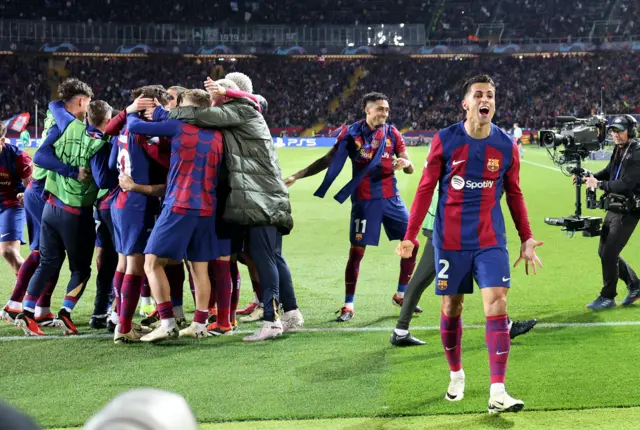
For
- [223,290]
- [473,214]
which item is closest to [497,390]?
[473,214]

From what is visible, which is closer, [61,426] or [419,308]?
[61,426]

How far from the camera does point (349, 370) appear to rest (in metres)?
6.24

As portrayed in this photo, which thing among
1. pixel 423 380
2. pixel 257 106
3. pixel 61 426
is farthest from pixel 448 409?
pixel 257 106

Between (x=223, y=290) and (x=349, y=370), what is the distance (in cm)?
169

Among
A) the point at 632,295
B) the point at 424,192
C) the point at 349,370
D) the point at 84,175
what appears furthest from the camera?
the point at 632,295

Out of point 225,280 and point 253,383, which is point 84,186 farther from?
point 253,383

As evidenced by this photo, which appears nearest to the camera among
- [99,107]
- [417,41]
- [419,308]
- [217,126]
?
[217,126]

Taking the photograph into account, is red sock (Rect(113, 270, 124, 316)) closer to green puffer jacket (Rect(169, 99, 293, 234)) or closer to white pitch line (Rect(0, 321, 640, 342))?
white pitch line (Rect(0, 321, 640, 342))

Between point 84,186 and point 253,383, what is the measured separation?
2902 millimetres

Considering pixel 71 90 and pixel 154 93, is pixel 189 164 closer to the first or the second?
pixel 154 93

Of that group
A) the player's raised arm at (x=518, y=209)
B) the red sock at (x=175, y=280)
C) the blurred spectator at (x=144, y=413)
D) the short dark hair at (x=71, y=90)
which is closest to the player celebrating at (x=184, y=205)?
the red sock at (x=175, y=280)

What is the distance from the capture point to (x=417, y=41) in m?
64.0

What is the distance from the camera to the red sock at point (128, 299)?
7148mm

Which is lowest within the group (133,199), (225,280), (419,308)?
(419,308)
